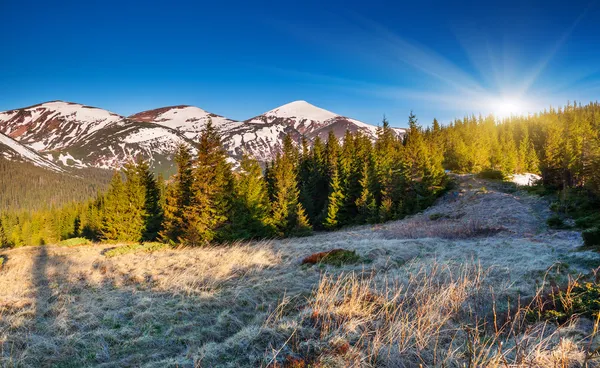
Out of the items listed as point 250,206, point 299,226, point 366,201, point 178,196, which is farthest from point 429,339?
point 366,201

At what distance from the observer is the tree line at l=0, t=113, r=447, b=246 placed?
24.3 meters

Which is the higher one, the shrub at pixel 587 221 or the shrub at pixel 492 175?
the shrub at pixel 492 175

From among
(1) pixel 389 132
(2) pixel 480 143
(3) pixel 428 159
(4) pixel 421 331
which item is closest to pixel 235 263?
Result: (4) pixel 421 331

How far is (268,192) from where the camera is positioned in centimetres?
4044

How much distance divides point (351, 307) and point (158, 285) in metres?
5.32

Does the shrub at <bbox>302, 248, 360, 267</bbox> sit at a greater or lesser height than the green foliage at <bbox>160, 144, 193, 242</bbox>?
lesser

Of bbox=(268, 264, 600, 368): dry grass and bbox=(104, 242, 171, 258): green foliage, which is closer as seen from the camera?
bbox=(268, 264, 600, 368): dry grass

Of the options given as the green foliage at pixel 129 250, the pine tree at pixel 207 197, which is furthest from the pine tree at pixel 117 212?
the green foliage at pixel 129 250

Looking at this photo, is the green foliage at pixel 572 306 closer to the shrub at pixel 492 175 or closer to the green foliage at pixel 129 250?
the green foliage at pixel 129 250

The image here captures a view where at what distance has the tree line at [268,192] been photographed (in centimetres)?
2430

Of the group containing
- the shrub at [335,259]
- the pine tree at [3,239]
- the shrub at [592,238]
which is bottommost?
the pine tree at [3,239]

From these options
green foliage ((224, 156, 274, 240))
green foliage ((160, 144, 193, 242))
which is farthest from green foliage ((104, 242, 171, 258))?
green foliage ((224, 156, 274, 240))

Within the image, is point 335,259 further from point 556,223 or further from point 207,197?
point 556,223

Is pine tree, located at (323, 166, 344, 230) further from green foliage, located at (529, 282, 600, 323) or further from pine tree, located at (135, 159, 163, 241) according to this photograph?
green foliage, located at (529, 282, 600, 323)
